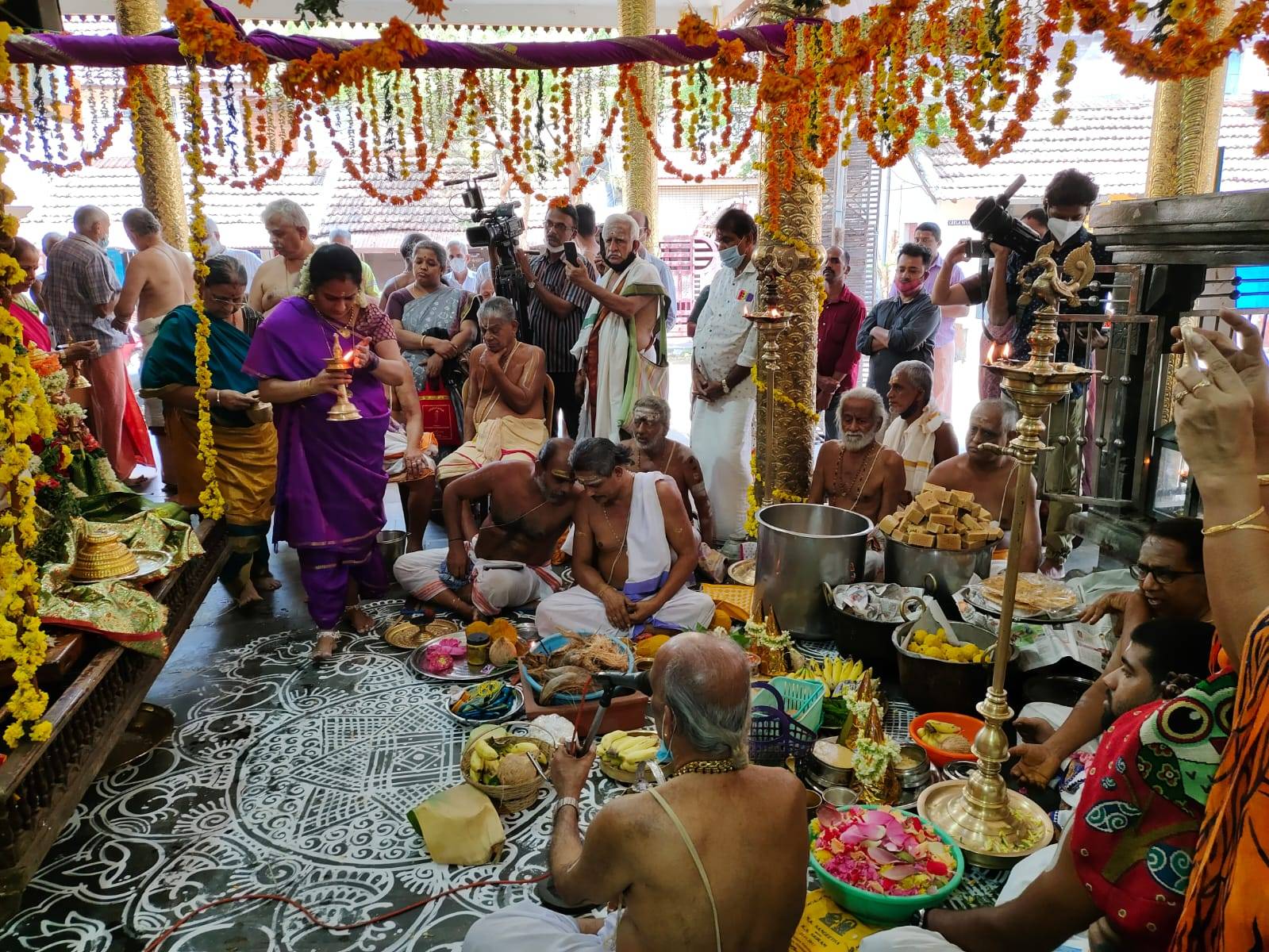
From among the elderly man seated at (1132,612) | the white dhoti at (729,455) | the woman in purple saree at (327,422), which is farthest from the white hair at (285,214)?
the elderly man seated at (1132,612)

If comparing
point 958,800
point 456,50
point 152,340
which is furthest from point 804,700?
point 152,340

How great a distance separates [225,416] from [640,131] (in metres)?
6.49

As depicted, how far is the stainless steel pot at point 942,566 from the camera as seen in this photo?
4.38 metres

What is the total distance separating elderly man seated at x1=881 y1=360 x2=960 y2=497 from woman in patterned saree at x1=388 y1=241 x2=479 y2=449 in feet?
10.5

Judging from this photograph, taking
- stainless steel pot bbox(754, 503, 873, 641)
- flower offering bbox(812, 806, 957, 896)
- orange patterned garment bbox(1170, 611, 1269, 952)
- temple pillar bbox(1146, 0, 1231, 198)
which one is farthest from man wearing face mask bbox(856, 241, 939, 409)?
orange patterned garment bbox(1170, 611, 1269, 952)

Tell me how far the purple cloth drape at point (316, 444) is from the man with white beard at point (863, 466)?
2.68 m

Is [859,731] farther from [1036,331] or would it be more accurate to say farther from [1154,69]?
[1154,69]

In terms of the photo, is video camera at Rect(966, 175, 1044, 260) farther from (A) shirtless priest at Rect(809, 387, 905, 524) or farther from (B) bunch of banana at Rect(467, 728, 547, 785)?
(B) bunch of banana at Rect(467, 728, 547, 785)

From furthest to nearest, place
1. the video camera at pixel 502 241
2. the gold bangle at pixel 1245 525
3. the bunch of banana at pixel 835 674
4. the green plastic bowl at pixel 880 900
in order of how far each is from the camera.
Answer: the video camera at pixel 502 241 → the bunch of banana at pixel 835 674 → the green plastic bowl at pixel 880 900 → the gold bangle at pixel 1245 525

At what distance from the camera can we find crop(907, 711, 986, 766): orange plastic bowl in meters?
3.38

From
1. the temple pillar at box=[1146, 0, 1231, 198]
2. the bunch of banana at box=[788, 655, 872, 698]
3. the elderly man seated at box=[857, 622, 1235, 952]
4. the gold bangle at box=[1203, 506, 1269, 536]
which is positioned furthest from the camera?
the temple pillar at box=[1146, 0, 1231, 198]

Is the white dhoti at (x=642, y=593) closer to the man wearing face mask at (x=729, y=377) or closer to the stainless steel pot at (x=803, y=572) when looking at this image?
the stainless steel pot at (x=803, y=572)

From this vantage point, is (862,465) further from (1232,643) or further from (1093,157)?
(1093,157)

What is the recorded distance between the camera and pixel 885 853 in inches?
107
